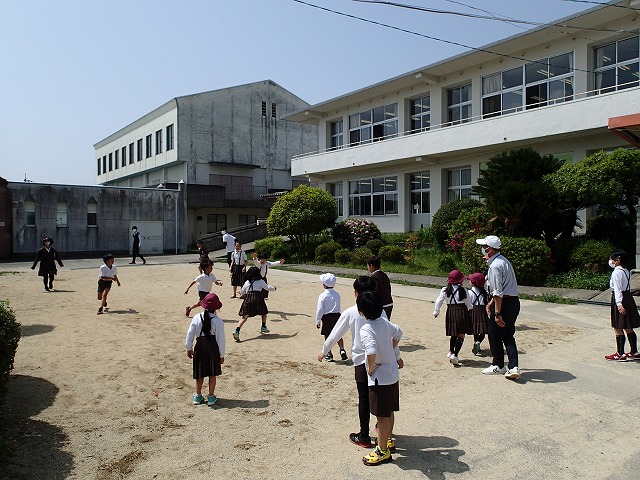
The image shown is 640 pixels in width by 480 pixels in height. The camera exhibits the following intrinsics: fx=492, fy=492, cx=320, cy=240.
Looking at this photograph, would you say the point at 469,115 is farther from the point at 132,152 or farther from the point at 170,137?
the point at 132,152

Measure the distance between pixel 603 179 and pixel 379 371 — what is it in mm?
13299

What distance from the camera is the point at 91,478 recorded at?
12.8 feet

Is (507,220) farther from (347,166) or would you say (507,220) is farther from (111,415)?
(347,166)

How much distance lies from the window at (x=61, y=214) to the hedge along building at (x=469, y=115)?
14980mm

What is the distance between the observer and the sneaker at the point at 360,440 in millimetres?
4352

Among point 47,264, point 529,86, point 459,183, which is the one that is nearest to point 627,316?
point 47,264

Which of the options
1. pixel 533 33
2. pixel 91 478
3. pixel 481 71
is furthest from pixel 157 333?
pixel 481 71

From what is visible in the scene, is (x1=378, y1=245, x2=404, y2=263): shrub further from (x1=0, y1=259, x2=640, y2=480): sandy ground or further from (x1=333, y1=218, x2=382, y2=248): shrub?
(x1=0, y1=259, x2=640, y2=480): sandy ground

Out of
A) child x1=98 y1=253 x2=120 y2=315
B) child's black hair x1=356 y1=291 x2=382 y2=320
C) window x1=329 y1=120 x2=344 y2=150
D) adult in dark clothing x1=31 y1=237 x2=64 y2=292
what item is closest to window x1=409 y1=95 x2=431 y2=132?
window x1=329 y1=120 x2=344 y2=150

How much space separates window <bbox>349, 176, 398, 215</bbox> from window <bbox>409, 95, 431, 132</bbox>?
319cm

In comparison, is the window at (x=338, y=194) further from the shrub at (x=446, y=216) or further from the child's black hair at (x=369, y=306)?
the child's black hair at (x=369, y=306)

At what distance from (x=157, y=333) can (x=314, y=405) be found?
15.3 ft

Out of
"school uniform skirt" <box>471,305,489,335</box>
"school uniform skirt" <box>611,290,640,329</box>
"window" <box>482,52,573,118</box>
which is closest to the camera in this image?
"school uniform skirt" <box>611,290,640,329</box>

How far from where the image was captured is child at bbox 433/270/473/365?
699 centimetres
